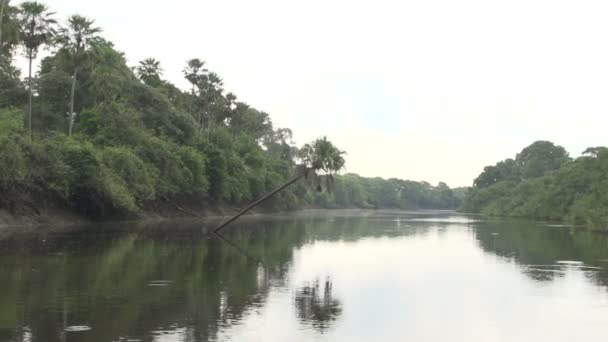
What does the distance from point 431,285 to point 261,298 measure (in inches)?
327

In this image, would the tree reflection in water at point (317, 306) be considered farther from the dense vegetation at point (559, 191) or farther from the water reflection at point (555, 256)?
the dense vegetation at point (559, 191)

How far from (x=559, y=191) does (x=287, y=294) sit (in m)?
110

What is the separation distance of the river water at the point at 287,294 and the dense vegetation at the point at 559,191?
167 ft

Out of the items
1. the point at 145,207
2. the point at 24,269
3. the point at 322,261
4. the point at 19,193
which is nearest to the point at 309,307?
the point at 24,269

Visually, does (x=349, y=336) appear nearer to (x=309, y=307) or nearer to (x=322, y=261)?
(x=309, y=307)

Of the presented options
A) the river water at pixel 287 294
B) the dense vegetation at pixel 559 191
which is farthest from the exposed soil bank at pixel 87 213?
the dense vegetation at pixel 559 191

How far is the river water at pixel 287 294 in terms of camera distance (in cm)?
1664

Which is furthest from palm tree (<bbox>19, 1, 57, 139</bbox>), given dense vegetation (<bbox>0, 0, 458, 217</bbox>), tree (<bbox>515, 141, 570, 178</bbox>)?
tree (<bbox>515, 141, 570, 178</bbox>)

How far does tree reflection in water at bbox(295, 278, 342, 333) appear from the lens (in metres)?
18.1

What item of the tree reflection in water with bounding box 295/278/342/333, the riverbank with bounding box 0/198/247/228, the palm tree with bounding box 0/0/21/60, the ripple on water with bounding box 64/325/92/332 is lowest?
the tree reflection in water with bounding box 295/278/342/333

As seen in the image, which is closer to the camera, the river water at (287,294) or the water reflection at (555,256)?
the river water at (287,294)

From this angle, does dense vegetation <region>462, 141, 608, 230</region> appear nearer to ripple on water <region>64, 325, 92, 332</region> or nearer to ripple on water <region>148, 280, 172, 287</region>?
ripple on water <region>148, 280, 172, 287</region>

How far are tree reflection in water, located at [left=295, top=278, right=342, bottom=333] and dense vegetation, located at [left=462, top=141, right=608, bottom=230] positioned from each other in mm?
60318

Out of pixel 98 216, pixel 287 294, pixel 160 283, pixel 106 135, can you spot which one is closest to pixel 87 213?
pixel 98 216
